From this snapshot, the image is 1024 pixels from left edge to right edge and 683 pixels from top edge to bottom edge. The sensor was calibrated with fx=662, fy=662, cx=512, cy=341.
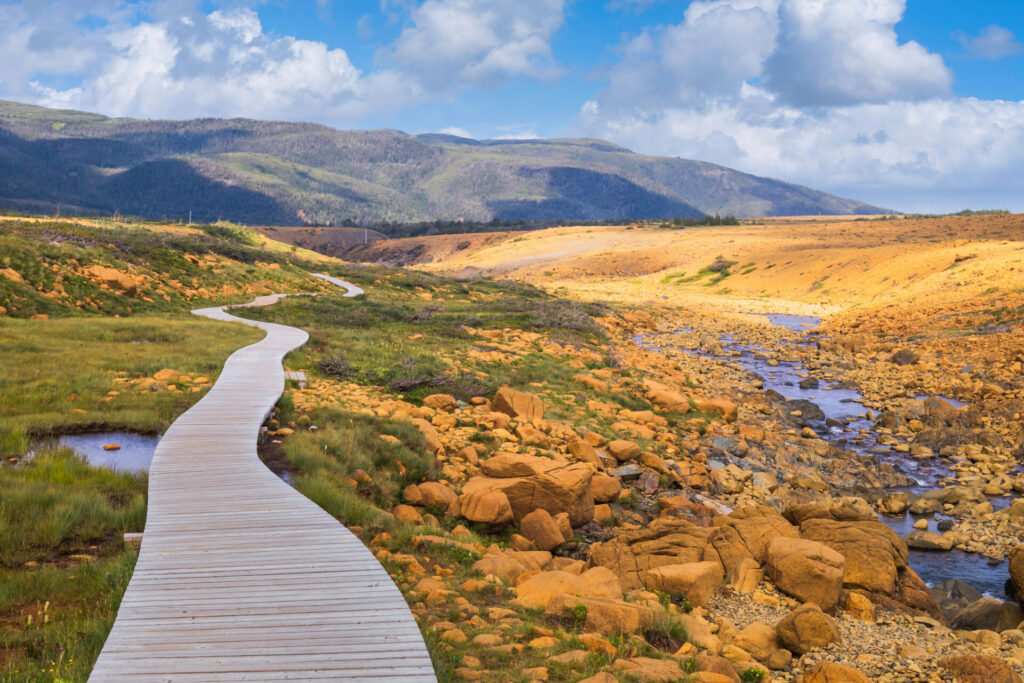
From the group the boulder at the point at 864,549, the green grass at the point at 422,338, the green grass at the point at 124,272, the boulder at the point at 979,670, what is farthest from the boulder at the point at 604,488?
the green grass at the point at 124,272

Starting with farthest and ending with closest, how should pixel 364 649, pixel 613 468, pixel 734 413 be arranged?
1. pixel 734 413
2. pixel 613 468
3. pixel 364 649

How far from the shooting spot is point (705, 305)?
49.3 m

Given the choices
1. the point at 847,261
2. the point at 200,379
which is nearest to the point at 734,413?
the point at 200,379

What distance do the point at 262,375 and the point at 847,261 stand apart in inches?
2001

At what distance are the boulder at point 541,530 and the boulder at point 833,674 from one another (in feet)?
13.8

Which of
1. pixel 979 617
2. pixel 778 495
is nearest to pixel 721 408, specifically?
pixel 778 495

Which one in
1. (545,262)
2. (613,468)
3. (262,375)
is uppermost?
(545,262)

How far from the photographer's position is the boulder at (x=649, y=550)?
29.5ft

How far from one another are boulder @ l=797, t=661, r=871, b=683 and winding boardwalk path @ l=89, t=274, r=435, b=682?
3810mm

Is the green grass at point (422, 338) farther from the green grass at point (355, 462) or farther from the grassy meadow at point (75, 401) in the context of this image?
the green grass at point (355, 462)

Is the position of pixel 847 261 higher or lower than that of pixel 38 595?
higher

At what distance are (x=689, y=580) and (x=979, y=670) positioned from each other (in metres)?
2.99

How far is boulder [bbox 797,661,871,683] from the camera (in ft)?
19.9

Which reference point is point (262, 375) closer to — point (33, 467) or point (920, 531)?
point (33, 467)
